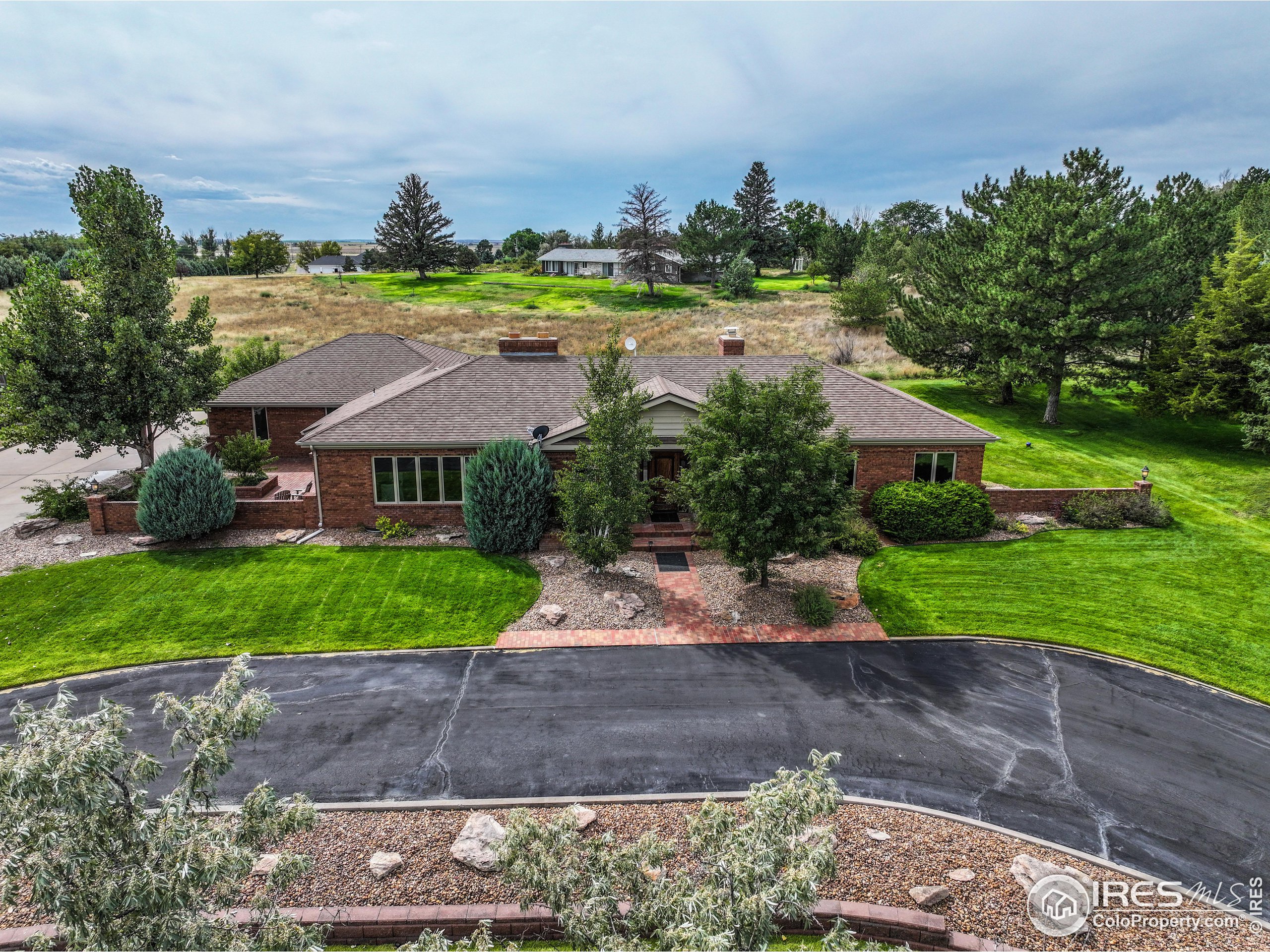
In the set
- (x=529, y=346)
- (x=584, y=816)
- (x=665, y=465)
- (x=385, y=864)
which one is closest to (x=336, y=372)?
(x=529, y=346)

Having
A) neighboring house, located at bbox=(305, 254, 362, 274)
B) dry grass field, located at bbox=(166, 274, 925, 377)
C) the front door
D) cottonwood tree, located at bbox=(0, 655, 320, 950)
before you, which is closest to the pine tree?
dry grass field, located at bbox=(166, 274, 925, 377)

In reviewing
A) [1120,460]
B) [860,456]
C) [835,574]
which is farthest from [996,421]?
[835,574]

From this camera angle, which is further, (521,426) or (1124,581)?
(521,426)

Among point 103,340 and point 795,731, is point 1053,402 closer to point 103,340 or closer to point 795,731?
point 795,731

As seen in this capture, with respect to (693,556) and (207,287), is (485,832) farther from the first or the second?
(207,287)

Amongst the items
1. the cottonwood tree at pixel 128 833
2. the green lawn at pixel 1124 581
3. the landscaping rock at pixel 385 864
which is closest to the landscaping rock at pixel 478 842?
the landscaping rock at pixel 385 864

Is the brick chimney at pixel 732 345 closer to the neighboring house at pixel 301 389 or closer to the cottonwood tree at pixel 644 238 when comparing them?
the neighboring house at pixel 301 389
